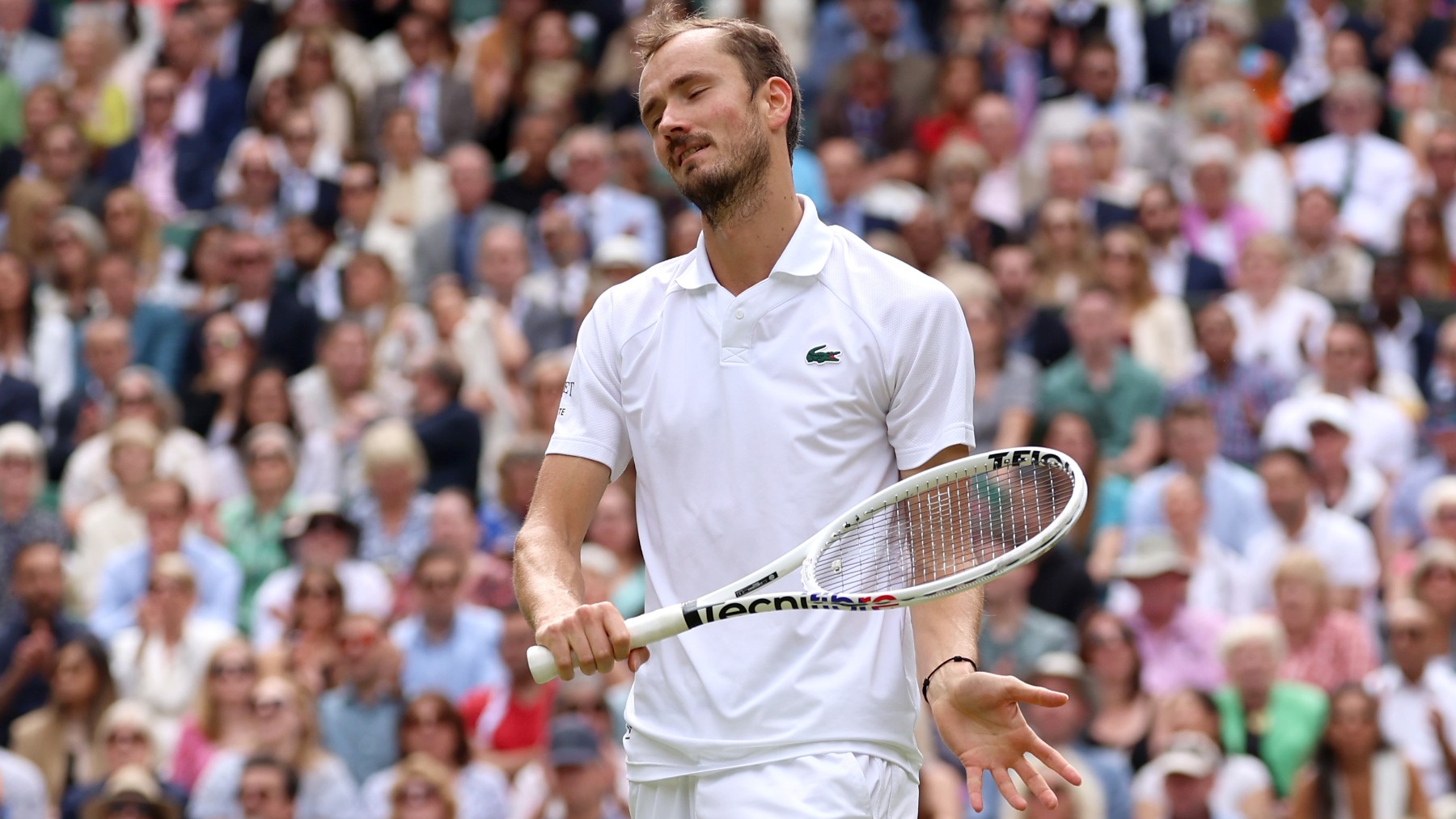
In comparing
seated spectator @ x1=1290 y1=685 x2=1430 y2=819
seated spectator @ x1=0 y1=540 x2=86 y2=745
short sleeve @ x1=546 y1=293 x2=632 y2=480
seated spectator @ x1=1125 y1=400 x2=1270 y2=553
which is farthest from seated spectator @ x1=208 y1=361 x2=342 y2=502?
short sleeve @ x1=546 y1=293 x2=632 y2=480

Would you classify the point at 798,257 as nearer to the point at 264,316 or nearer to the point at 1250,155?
the point at 264,316

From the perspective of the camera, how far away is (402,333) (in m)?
11.8

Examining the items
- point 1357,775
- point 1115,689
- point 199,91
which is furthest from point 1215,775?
point 199,91

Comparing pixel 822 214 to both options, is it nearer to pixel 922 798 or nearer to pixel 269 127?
pixel 269 127

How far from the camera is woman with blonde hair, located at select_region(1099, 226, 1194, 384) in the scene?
36.9 feet

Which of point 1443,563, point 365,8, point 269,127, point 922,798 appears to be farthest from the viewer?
point 365,8

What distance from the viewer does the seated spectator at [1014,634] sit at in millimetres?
9078

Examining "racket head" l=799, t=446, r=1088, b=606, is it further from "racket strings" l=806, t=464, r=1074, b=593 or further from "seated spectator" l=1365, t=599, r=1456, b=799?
"seated spectator" l=1365, t=599, r=1456, b=799

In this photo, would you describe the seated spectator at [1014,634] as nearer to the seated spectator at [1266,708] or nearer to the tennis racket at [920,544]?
the seated spectator at [1266,708]

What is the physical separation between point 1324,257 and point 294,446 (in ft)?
18.0

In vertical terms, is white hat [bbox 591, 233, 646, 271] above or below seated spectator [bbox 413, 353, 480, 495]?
above

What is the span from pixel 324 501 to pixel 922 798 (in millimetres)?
3653

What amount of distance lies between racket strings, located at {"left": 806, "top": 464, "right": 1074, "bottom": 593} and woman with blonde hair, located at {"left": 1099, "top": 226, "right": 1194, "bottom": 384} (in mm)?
7265

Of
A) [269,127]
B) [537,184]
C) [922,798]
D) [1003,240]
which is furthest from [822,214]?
[922,798]
